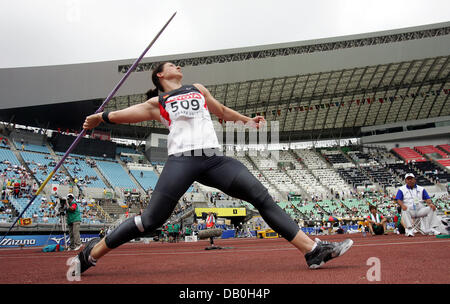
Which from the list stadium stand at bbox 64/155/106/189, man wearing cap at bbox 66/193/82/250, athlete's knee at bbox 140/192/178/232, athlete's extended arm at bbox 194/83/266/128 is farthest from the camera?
stadium stand at bbox 64/155/106/189

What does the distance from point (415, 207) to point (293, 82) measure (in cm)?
2603

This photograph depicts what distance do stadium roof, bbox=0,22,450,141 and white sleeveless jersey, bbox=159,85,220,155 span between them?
87.5ft

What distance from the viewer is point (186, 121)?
8.77 ft

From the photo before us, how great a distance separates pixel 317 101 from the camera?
37156mm

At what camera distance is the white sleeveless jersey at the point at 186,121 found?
263cm

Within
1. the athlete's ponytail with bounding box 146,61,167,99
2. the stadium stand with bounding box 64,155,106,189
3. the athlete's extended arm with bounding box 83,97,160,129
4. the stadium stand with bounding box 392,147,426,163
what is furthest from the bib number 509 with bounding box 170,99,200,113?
the stadium stand with bounding box 392,147,426,163

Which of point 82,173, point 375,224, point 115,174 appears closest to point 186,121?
point 375,224

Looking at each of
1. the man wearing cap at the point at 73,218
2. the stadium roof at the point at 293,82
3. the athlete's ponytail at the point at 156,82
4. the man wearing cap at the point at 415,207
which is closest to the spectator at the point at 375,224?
the man wearing cap at the point at 415,207

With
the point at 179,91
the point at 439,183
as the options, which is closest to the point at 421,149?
the point at 439,183

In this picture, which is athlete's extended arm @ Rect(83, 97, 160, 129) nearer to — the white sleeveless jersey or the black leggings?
the white sleeveless jersey

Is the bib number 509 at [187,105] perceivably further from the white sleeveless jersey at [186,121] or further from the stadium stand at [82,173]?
the stadium stand at [82,173]

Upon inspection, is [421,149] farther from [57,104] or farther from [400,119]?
[57,104]

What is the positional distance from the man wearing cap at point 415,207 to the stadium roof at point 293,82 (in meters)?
22.9

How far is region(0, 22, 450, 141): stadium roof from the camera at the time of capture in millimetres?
28234
